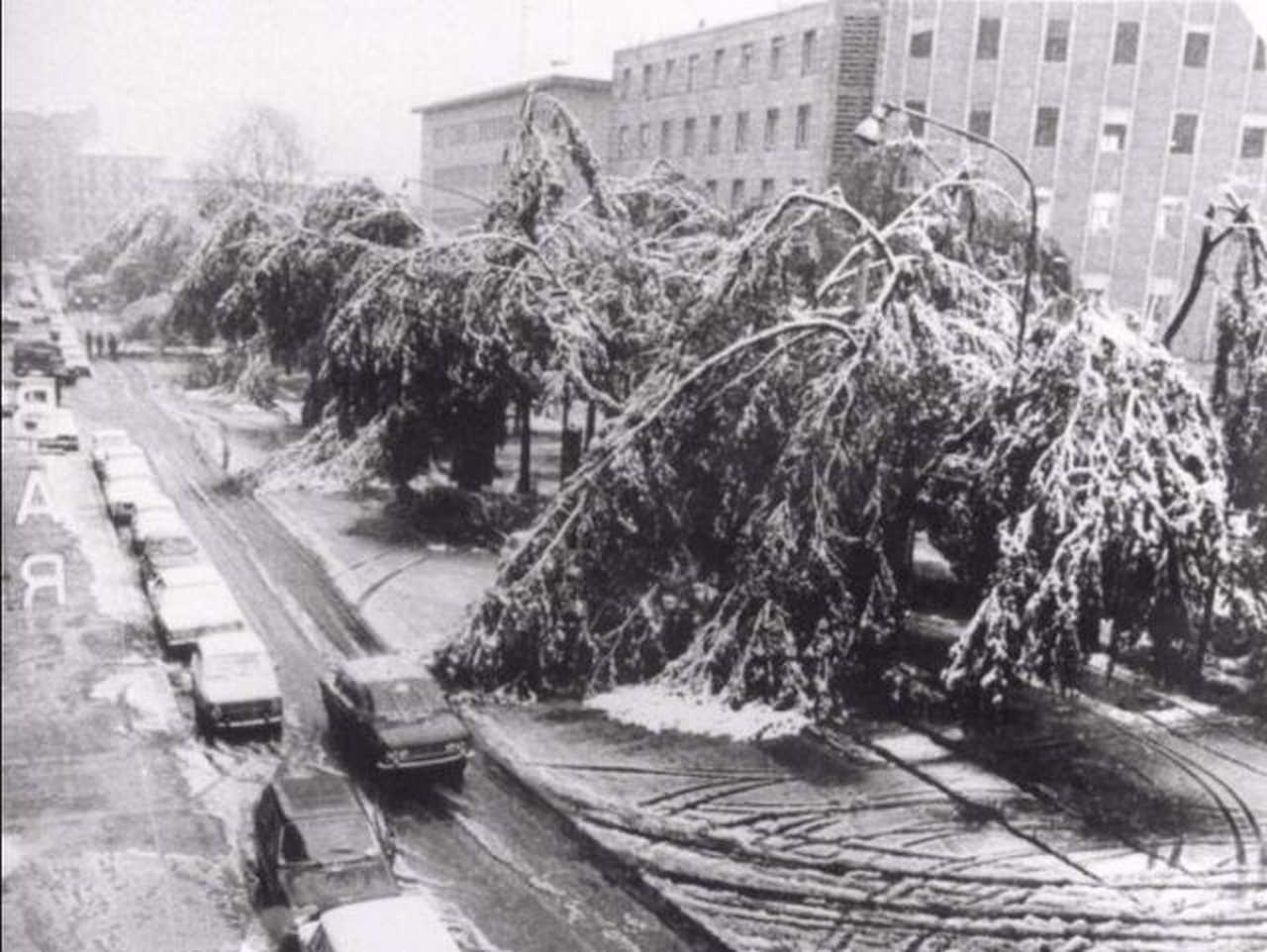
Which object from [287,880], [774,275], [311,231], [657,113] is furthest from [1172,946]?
[657,113]

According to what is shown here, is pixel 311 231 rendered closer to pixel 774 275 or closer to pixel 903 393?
pixel 774 275

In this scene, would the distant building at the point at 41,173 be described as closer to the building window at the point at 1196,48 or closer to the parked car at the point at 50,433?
the parked car at the point at 50,433

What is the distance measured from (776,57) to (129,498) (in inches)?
1239

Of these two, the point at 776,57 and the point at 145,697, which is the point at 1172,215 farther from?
the point at 145,697

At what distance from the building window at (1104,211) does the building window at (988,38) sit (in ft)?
19.8

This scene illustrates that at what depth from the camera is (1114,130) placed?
40719 millimetres

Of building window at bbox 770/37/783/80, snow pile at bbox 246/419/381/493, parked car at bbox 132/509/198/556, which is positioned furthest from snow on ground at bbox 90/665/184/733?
building window at bbox 770/37/783/80

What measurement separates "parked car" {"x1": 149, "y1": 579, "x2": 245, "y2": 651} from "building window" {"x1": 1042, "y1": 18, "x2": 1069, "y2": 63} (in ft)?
109

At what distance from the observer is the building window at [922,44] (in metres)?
41.6

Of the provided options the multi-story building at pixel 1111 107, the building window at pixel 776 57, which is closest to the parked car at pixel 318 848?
the multi-story building at pixel 1111 107

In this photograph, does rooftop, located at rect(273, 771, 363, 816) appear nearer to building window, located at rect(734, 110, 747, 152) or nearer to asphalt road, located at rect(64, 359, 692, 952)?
asphalt road, located at rect(64, 359, 692, 952)

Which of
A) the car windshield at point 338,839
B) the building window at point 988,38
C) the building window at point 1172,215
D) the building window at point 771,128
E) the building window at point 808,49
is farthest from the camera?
the building window at point 771,128

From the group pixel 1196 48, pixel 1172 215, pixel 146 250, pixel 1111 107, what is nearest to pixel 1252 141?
pixel 1172 215

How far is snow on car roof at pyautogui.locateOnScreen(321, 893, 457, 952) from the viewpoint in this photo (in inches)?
414
